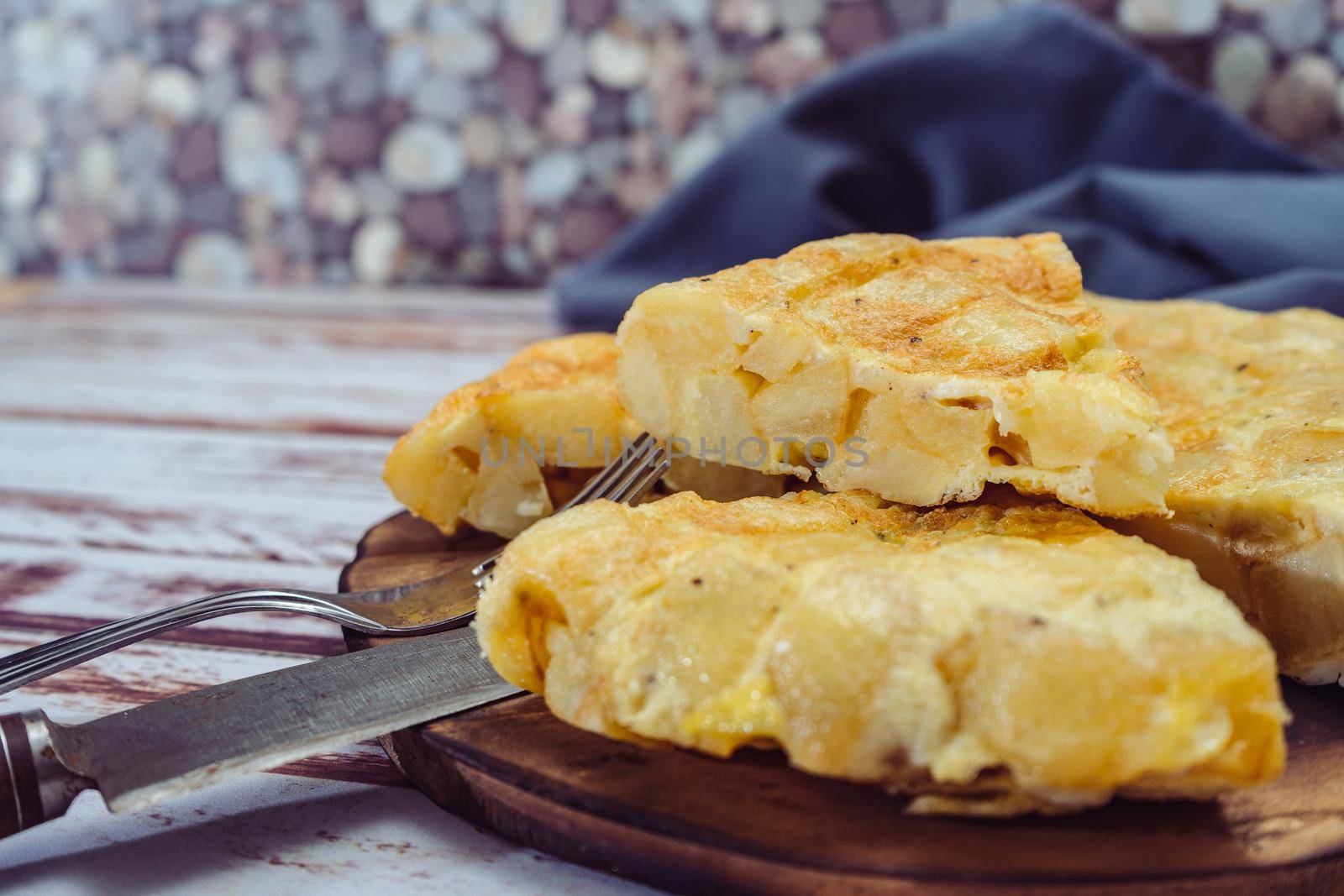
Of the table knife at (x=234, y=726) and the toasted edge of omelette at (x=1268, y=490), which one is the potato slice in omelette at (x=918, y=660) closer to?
the table knife at (x=234, y=726)

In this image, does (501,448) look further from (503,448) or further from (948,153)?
(948,153)

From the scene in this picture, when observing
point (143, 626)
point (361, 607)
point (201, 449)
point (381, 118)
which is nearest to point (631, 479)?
point (361, 607)

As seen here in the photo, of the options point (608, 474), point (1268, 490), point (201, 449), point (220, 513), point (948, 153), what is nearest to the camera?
point (1268, 490)

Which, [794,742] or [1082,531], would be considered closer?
[794,742]

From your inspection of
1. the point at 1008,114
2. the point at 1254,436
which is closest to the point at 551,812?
the point at 1254,436

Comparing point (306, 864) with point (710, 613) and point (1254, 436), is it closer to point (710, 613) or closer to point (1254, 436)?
point (710, 613)

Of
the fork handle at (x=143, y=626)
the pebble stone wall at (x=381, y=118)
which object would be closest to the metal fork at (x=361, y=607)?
the fork handle at (x=143, y=626)
